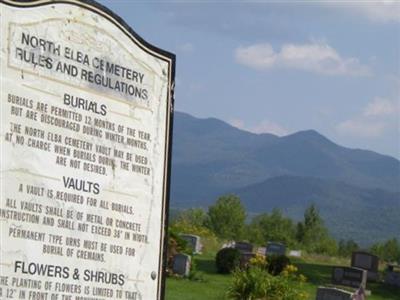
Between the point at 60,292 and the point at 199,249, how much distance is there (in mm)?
32828

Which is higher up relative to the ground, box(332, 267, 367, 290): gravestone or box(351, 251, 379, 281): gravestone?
box(351, 251, 379, 281): gravestone

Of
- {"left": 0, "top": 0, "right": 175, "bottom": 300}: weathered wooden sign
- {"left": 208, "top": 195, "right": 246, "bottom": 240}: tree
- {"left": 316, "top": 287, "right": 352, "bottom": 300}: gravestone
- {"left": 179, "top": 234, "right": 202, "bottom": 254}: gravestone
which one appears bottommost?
{"left": 316, "top": 287, "right": 352, "bottom": 300}: gravestone

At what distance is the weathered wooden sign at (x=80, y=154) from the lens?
229 inches

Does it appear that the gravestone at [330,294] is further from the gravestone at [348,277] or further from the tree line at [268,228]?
the tree line at [268,228]

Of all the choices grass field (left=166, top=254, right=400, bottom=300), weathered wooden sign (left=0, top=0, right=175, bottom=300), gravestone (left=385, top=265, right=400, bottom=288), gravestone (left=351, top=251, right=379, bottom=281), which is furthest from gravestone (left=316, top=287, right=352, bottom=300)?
weathered wooden sign (left=0, top=0, right=175, bottom=300)

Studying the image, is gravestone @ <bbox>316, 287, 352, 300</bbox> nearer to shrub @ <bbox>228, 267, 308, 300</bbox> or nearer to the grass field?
the grass field

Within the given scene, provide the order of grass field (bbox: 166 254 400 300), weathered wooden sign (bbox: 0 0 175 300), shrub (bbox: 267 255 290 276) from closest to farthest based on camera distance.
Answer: weathered wooden sign (bbox: 0 0 175 300) → grass field (bbox: 166 254 400 300) → shrub (bbox: 267 255 290 276)

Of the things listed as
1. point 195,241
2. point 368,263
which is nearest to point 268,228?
point 195,241

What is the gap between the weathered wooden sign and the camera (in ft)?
19.1

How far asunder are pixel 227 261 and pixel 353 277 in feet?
13.1

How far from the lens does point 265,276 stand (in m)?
19.7

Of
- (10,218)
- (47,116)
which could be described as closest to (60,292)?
(10,218)

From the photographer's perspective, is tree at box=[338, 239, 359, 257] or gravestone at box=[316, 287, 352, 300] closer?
gravestone at box=[316, 287, 352, 300]

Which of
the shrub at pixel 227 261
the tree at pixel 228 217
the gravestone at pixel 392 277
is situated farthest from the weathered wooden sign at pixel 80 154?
the tree at pixel 228 217
